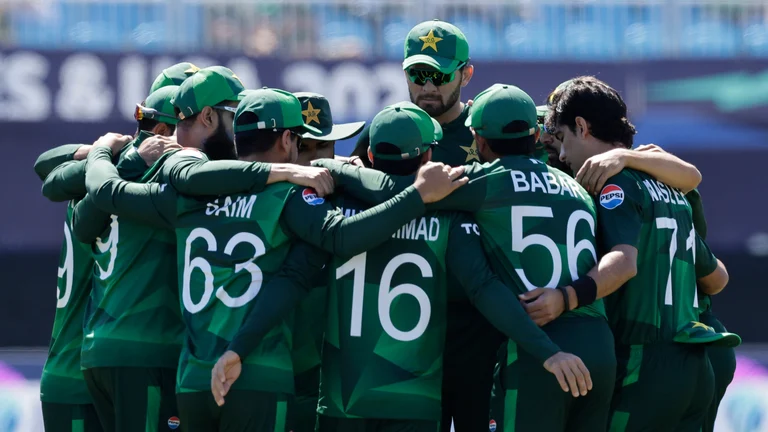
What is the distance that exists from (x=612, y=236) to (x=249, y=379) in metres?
1.61

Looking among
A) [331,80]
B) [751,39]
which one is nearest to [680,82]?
[751,39]

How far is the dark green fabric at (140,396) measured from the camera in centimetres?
532

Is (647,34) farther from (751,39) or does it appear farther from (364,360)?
(364,360)

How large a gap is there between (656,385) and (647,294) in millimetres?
386

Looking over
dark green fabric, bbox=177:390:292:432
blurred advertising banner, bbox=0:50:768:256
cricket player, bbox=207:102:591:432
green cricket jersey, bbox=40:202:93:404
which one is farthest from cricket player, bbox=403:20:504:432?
blurred advertising banner, bbox=0:50:768:256

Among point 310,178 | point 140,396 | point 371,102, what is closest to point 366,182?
point 310,178

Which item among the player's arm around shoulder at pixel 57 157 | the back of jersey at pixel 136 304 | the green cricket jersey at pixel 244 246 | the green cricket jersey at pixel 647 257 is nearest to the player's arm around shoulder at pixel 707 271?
the green cricket jersey at pixel 647 257

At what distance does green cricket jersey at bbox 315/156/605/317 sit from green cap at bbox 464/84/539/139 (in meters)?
0.13

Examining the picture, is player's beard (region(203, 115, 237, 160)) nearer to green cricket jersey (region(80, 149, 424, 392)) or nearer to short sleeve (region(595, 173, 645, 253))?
green cricket jersey (region(80, 149, 424, 392))

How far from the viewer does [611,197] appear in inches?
202

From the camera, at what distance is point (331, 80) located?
1213 cm

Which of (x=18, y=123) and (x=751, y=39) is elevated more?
(x=751, y=39)

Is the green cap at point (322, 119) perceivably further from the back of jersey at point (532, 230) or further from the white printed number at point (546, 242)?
the white printed number at point (546, 242)

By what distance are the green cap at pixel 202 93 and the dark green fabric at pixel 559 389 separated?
1.76m
